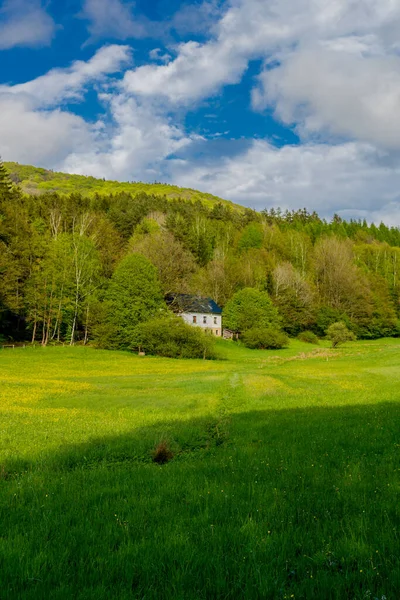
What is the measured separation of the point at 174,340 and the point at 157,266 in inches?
1074

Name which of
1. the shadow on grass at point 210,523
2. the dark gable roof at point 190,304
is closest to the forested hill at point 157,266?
the dark gable roof at point 190,304

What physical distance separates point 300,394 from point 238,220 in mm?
149089

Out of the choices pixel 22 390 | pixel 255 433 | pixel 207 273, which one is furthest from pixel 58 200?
pixel 255 433

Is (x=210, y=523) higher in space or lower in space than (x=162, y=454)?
higher

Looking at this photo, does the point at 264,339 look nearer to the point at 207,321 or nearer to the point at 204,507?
the point at 207,321

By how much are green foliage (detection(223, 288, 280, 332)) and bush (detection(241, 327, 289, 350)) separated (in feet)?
13.5

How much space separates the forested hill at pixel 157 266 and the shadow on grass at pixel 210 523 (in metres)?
56.9

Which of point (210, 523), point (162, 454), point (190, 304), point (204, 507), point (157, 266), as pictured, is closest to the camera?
point (210, 523)

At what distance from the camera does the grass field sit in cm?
470

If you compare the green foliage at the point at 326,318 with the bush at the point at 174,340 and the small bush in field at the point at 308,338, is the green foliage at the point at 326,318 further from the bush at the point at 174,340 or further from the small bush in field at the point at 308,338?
the bush at the point at 174,340

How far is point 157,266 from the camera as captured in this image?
88.7 metres

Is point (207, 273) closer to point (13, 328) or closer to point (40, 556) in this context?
point (13, 328)

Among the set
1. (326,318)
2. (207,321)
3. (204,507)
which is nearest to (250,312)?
(207,321)

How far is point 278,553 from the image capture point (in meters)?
5.33
